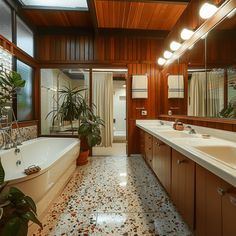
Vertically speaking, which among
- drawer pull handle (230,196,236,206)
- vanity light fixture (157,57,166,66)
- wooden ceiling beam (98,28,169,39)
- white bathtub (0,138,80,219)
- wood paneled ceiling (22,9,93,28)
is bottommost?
white bathtub (0,138,80,219)

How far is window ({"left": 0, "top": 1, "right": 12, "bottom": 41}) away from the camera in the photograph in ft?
8.80

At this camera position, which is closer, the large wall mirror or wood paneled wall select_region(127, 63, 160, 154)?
the large wall mirror

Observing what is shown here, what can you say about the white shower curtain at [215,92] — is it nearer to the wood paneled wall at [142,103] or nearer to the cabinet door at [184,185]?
the cabinet door at [184,185]

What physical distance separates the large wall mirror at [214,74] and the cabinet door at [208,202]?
2.62 feet

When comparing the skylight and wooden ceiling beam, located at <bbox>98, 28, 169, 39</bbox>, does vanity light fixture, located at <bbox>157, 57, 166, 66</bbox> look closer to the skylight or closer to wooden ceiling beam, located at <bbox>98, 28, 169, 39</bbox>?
wooden ceiling beam, located at <bbox>98, 28, 169, 39</bbox>

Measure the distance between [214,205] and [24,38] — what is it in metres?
3.81

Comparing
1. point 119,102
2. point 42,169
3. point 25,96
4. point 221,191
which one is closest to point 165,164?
point 221,191

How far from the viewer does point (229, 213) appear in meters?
0.89

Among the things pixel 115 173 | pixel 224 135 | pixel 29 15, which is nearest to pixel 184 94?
pixel 224 135

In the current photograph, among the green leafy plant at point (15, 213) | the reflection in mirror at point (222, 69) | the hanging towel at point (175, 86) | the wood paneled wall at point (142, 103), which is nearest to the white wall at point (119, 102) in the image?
the wood paneled wall at point (142, 103)

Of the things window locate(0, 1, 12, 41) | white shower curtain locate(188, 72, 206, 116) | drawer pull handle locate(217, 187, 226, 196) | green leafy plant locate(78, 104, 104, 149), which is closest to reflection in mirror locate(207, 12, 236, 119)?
white shower curtain locate(188, 72, 206, 116)

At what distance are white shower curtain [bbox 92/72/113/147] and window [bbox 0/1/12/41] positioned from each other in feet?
7.44

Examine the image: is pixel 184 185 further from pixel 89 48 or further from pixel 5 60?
pixel 89 48

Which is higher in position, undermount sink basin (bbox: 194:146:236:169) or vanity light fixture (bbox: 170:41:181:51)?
vanity light fixture (bbox: 170:41:181:51)
